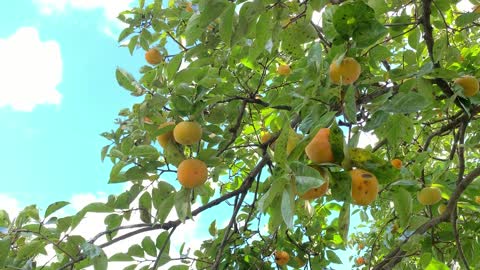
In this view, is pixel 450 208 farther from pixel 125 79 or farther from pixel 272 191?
pixel 125 79

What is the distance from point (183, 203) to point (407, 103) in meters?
0.88

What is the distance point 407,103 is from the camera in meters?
1.26

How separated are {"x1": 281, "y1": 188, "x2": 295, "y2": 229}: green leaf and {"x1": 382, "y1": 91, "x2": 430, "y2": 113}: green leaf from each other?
425 mm

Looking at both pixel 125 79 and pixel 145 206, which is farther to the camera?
pixel 145 206

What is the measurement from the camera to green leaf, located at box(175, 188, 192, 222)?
66.2 inches

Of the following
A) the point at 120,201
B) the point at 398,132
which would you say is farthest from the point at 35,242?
the point at 398,132

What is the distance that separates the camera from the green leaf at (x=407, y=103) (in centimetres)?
123

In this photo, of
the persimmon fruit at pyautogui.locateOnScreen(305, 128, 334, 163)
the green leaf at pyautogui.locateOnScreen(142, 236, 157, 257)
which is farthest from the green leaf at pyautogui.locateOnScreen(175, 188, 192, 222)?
the persimmon fruit at pyautogui.locateOnScreen(305, 128, 334, 163)

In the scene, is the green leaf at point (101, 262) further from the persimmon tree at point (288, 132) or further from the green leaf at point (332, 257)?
the green leaf at point (332, 257)

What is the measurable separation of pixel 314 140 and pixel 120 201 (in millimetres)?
1058

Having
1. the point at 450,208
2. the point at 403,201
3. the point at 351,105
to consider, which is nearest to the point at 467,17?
the point at 450,208

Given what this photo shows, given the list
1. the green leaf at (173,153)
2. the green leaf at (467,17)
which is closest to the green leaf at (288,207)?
the green leaf at (173,153)

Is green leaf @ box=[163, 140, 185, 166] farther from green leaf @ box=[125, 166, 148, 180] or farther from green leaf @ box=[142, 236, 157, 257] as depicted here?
green leaf @ box=[142, 236, 157, 257]

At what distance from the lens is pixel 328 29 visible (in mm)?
1588
